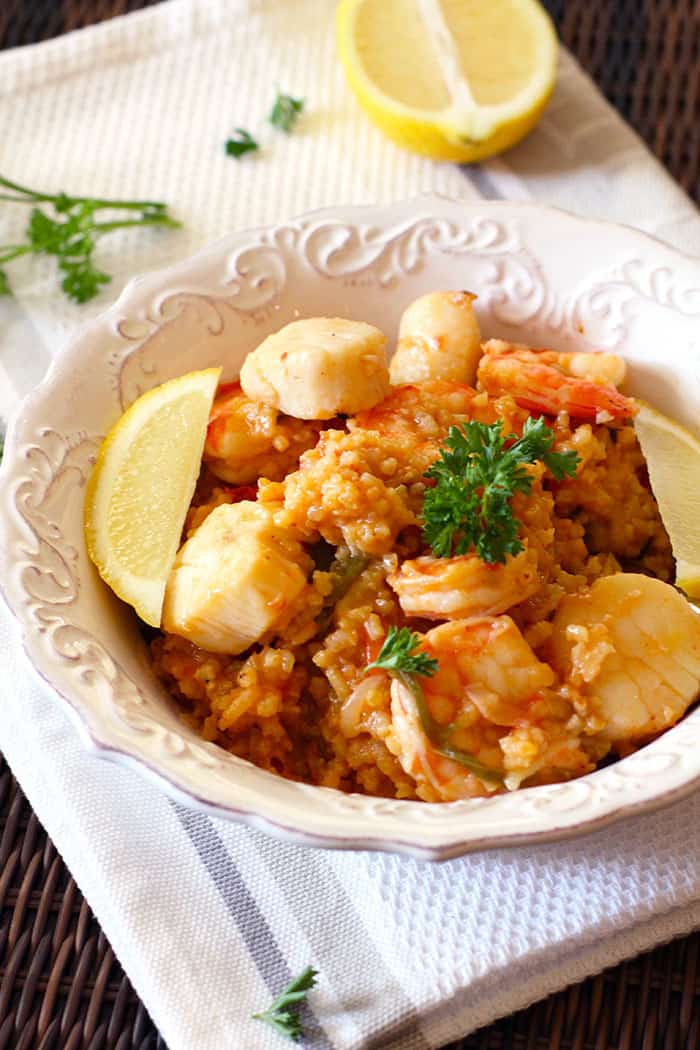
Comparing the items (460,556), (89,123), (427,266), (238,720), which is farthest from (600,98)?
(238,720)

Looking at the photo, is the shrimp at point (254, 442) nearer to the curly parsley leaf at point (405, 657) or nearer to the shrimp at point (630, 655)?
the curly parsley leaf at point (405, 657)

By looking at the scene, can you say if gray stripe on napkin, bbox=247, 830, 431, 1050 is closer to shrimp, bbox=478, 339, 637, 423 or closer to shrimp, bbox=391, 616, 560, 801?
shrimp, bbox=391, 616, 560, 801

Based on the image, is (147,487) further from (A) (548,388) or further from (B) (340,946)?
(B) (340,946)

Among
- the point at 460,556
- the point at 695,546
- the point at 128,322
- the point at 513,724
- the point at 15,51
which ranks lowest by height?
the point at 695,546

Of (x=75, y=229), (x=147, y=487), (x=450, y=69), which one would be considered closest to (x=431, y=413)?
(x=147, y=487)

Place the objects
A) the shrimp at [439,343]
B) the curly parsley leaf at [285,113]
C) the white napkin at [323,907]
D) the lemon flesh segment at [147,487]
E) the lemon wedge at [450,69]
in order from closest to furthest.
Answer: the white napkin at [323,907] → the lemon flesh segment at [147,487] → the shrimp at [439,343] → the lemon wedge at [450,69] → the curly parsley leaf at [285,113]

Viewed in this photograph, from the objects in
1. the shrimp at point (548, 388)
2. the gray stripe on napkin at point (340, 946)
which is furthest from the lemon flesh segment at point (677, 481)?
the gray stripe on napkin at point (340, 946)

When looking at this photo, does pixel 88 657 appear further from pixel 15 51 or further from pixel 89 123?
pixel 15 51
